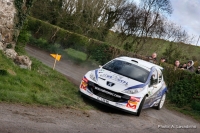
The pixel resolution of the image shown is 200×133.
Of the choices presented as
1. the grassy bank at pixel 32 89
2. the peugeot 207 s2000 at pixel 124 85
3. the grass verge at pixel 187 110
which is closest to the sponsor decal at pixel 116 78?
the peugeot 207 s2000 at pixel 124 85

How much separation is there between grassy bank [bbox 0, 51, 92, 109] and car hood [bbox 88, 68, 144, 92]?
926mm

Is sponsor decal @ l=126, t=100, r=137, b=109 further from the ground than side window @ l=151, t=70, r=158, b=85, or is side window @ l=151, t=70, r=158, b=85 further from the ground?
side window @ l=151, t=70, r=158, b=85

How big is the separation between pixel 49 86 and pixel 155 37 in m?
24.3

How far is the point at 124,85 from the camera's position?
11.3 meters

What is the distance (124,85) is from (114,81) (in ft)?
1.22

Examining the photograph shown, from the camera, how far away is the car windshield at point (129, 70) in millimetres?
12398

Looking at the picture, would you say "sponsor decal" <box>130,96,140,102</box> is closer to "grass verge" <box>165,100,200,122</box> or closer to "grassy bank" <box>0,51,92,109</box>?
"grassy bank" <box>0,51,92,109</box>

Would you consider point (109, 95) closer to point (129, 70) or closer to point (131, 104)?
point (131, 104)

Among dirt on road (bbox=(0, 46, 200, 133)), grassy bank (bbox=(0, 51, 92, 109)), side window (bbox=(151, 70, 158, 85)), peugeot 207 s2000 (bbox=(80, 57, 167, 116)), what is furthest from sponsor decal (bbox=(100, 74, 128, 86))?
side window (bbox=(151, 70, 158, 85))

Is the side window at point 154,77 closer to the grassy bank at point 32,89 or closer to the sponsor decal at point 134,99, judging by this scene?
the sponsor decal at point 134,99

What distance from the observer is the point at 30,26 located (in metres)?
32.9

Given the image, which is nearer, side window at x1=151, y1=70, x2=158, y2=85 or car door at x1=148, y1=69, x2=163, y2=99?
car door at x1=148, y1=69, x2=163, y2=99

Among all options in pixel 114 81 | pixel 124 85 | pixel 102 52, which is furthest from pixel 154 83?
pixel 102 52

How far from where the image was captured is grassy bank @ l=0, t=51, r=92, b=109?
9.43 metres
